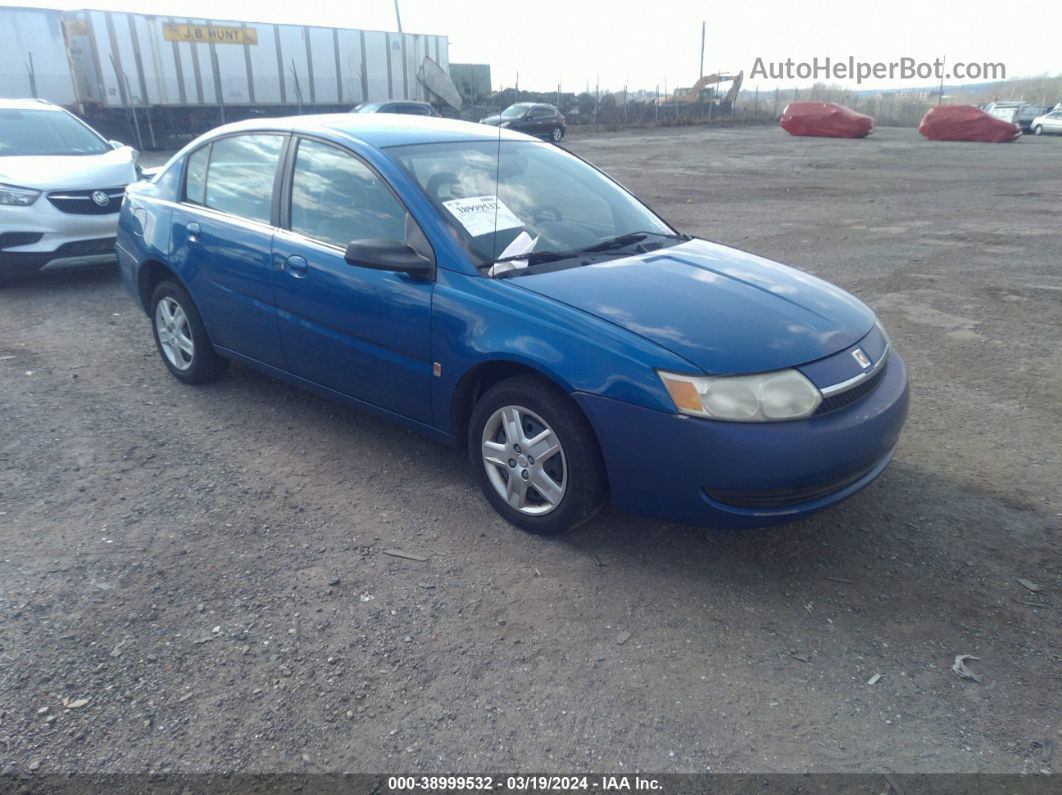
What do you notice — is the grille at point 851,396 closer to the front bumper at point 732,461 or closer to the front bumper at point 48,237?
the front bumper at point 732,461

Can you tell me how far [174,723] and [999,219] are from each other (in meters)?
12.9

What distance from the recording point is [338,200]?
4.08 metres

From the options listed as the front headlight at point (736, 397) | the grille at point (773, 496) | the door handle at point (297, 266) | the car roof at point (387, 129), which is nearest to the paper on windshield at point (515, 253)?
the car roof at point (387, 129)

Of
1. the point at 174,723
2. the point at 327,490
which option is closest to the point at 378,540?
the point at 327,490

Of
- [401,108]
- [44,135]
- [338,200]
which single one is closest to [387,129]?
[338,200]

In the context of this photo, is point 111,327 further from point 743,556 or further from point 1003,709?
point 1003,709

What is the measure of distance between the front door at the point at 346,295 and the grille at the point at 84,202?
438 cm

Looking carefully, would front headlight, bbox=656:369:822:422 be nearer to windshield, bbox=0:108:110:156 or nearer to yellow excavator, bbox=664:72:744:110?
windshield, bbox=0:108:110:156

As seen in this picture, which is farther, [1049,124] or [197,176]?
[1049,124]

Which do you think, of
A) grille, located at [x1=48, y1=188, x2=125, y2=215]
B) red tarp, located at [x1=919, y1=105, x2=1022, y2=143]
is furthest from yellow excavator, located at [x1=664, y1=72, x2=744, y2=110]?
grille, located at [x1=48, y1=188, x2=125, y2=215]

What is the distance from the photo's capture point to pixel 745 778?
2332 mm

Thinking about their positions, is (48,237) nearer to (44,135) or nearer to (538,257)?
(44,135)

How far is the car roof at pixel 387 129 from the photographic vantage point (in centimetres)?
415

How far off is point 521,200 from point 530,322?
1015 mm
